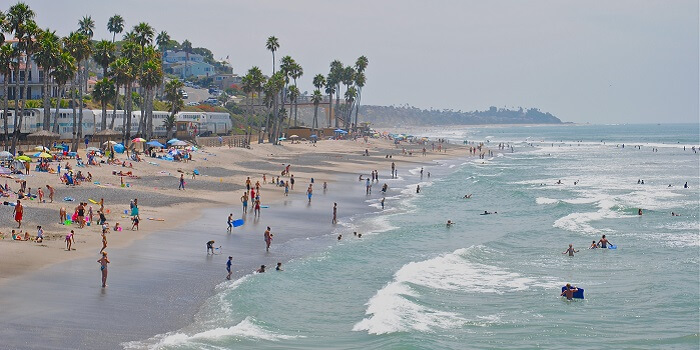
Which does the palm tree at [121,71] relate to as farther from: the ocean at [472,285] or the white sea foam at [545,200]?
the white sea foam at [545,200]

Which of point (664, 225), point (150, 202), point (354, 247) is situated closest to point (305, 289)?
point (354, 247)

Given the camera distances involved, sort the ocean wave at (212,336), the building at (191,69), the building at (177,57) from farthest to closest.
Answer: the building at (177,57) < the building at (191,69) < the ocean wave at (212,336)

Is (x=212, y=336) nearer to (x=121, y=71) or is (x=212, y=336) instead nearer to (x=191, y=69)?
(x=121, y=71)

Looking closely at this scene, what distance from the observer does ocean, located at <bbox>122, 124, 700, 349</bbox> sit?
20.1 m

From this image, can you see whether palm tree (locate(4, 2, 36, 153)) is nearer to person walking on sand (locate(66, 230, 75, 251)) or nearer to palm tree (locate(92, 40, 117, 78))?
palm tree (locate(92, 40, 117, 78))

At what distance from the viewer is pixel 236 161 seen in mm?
68938

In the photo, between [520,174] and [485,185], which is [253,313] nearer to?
[485,185]

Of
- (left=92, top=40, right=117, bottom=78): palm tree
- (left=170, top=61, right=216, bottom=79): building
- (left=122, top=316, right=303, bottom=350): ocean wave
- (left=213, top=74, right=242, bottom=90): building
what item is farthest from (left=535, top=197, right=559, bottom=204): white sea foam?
(left=170, top=61, right=216, bottom=79): building

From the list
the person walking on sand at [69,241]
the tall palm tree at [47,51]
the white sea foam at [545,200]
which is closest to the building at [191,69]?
the tall palm tree at [47,51]

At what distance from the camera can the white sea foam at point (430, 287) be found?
21359 millimetres

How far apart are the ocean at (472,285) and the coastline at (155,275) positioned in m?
0.77

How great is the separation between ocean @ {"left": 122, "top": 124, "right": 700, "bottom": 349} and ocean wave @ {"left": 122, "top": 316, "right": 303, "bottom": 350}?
5 cm

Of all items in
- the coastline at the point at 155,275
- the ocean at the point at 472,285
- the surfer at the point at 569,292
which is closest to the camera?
the coastline at the point at 155,275

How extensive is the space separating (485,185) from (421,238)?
27937 mm
